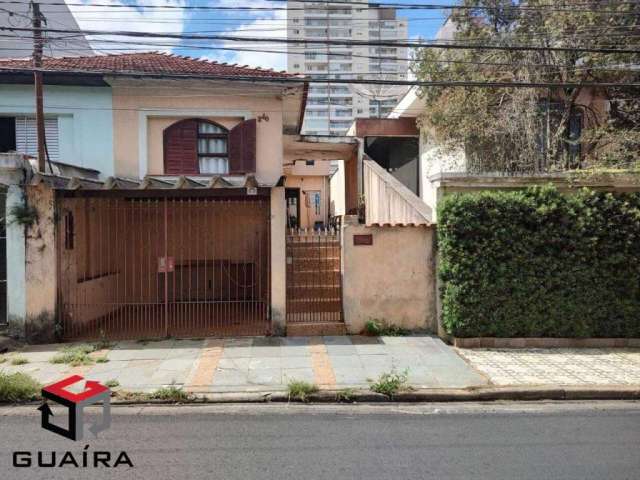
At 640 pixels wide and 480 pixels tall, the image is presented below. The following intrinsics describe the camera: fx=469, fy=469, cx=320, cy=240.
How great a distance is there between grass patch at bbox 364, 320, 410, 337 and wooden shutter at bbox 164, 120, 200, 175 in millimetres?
5494

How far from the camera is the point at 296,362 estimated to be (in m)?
7.08

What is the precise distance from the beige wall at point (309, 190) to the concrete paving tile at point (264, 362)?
18.0m

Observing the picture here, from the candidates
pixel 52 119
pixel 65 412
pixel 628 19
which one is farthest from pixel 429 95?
pixel 65 412

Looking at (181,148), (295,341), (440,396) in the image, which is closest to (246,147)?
(181,148)

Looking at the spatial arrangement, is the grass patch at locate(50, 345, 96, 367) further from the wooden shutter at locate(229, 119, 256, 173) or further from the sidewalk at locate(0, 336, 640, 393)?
the wooden shutter at locate(229, 119, 256, 173)

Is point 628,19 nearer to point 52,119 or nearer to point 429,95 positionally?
point 429,95

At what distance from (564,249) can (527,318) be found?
135cm

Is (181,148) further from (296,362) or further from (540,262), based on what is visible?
(540,262)

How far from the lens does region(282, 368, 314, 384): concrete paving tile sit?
6.32m

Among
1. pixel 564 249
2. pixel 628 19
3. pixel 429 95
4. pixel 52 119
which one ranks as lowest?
pixel 564 249

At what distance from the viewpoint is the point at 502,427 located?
495 centimetres

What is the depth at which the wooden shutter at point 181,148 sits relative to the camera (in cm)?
1089

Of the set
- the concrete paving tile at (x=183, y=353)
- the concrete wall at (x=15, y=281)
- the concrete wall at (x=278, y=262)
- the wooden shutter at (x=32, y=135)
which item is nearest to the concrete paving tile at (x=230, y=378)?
the concrete paving tile at (x=183, y=353)

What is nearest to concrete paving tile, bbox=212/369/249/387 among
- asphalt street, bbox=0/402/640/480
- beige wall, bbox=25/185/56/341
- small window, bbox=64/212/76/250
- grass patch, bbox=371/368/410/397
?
asphalt street, bbox=0/402/640/480
